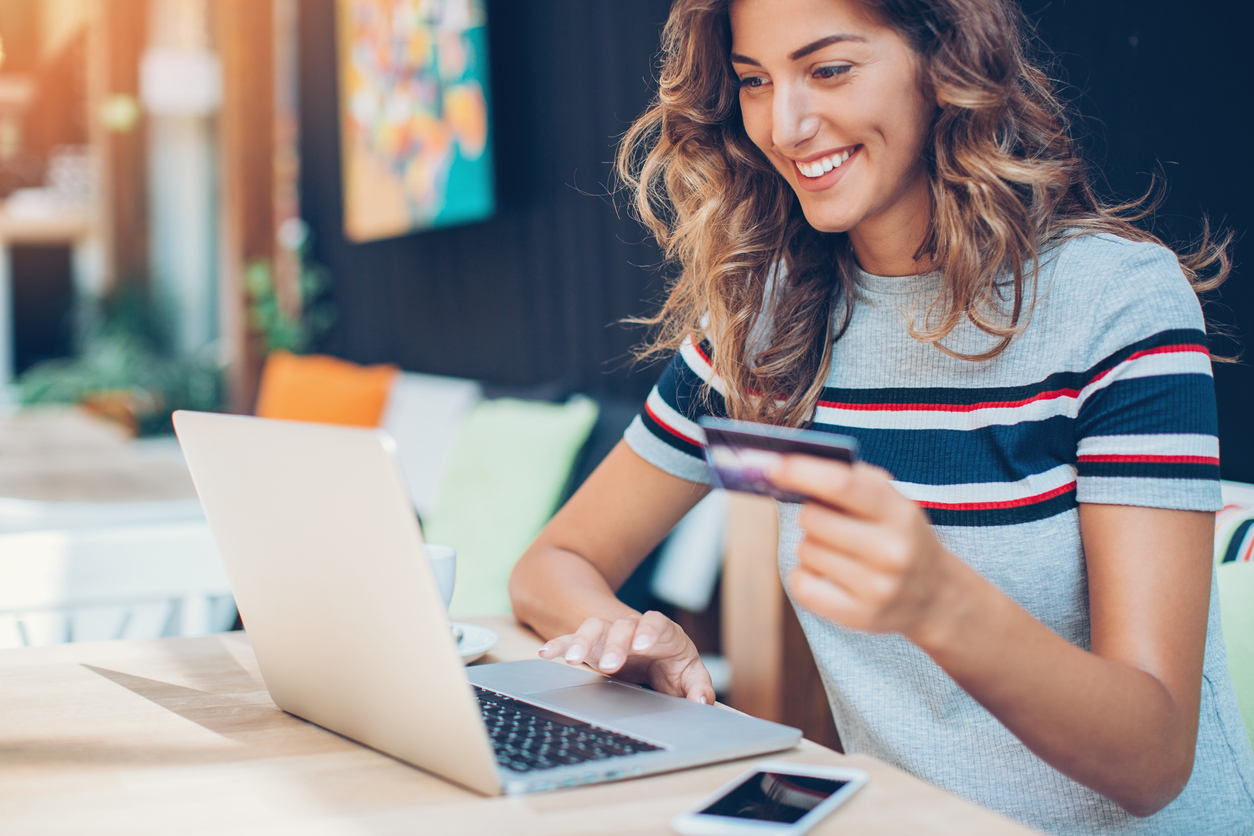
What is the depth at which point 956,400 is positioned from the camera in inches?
40.6

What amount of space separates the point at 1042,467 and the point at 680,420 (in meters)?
0.38

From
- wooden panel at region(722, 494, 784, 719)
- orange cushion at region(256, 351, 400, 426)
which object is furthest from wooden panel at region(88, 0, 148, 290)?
wooden panel at region(722, 494, 784, 719)

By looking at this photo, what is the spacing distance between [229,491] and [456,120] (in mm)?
2554

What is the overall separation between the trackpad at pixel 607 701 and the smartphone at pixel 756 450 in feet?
0.83

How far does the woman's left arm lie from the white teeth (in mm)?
386

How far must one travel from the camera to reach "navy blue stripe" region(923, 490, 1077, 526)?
0.96 metres

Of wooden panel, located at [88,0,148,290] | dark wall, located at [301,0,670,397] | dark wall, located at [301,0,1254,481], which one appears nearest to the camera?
dark wall, located at [301,0,1254,481]

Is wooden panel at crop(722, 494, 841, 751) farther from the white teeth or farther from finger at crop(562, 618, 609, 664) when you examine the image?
finger at crop(562, 618, 609, 664)

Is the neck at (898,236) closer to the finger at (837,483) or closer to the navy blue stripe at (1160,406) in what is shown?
the navy blue stripe at (1160,406)

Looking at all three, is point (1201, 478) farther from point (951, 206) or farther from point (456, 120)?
point (456, 120)

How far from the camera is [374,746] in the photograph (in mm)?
728

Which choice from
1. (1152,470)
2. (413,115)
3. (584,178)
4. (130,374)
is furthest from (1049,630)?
(130,374)

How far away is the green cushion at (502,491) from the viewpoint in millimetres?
2240

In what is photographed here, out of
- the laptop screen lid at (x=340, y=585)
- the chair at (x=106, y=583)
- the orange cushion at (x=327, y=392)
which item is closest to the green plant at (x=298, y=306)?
the orange cushion at (x=327, y=392)
